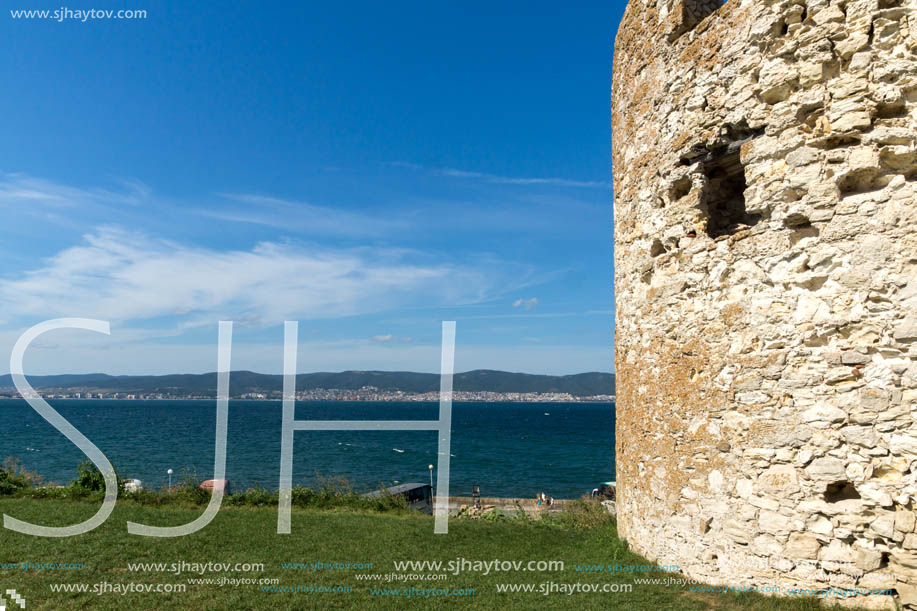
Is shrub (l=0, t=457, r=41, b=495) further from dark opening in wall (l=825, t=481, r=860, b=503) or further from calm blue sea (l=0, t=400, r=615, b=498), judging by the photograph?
dark opening in wall (l=825, t=481, r=860, b=503)

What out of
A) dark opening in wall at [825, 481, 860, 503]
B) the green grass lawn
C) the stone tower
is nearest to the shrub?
the green grass lawn

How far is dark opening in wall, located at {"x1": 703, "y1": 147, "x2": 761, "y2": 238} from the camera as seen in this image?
20.1 feet

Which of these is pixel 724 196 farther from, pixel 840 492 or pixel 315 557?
pixel 315 557

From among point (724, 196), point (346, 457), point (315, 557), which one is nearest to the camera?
point (724, 196)

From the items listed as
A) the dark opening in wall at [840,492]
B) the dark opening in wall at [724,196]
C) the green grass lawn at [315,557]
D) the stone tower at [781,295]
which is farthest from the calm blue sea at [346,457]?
the dark opening in wall at [840,492]

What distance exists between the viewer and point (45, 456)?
4284 cm

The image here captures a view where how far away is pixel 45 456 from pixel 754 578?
5254 centimetres

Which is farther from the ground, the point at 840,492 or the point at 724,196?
the point at 724,196

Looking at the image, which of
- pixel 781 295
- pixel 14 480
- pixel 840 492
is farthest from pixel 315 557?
pixel 14 480

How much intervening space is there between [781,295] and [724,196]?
1.78m

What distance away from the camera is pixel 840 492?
4.89 m

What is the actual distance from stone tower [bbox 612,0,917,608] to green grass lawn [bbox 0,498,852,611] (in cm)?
76

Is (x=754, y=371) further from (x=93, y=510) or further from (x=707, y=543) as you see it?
(x=93, y=510)

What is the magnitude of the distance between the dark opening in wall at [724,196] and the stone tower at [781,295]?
27mm
